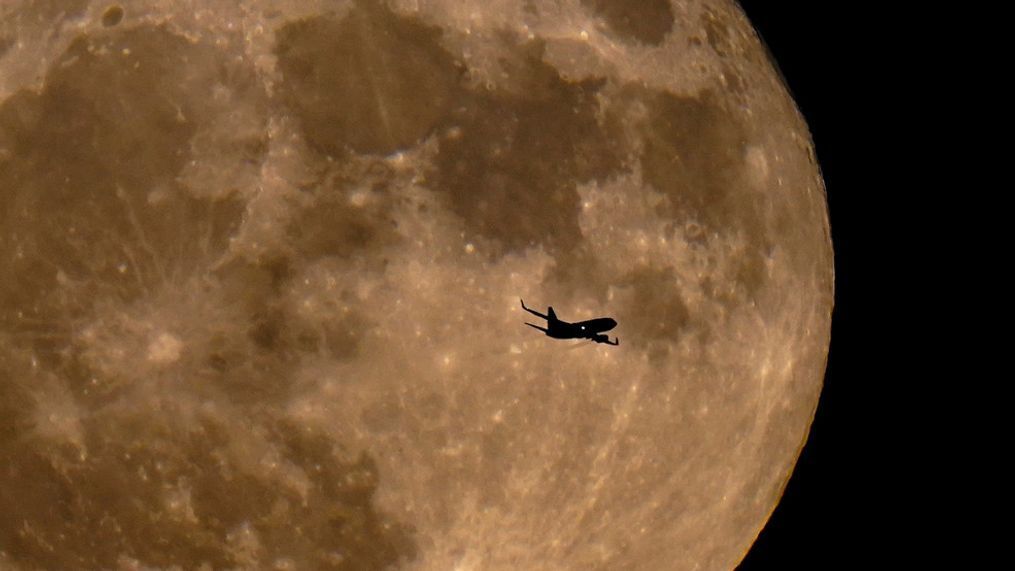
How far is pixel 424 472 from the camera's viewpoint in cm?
393

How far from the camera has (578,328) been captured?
4.05 metres

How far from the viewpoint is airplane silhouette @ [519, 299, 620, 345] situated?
157 inches

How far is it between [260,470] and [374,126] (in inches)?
58.8

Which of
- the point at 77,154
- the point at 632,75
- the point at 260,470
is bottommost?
the point at 260,470

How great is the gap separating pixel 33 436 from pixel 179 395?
27.2 inches

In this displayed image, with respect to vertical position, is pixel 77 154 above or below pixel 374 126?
below

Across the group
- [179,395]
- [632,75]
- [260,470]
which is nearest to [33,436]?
[179,395]

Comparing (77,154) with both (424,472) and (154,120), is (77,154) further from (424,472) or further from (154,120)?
(424,472)

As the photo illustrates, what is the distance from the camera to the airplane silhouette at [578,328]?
3.99 meters

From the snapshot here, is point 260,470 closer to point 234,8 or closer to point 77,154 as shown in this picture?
point 77,154

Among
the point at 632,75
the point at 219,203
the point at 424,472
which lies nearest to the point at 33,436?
the point at 219,203

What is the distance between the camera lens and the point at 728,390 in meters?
→ 4.49

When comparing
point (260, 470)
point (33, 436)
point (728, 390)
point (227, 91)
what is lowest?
point (33, 436)

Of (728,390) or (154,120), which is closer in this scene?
(154,120)
